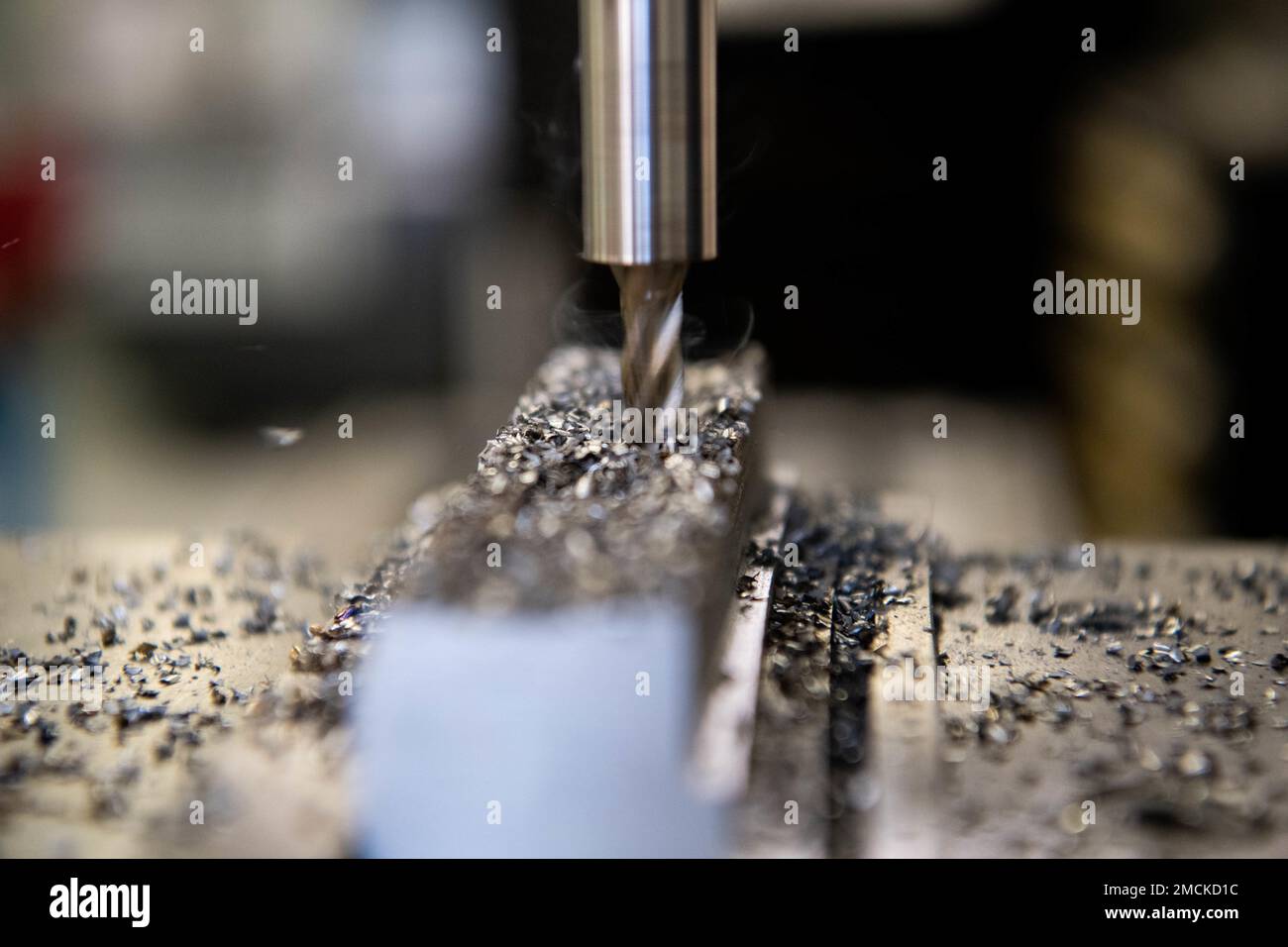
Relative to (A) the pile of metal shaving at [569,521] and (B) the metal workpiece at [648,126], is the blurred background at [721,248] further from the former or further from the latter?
(B) the metal workpiece at [648,126]

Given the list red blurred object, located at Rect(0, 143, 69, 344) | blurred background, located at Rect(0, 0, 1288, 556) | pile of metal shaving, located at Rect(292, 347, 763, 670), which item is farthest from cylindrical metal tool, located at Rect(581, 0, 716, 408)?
red blurred object, located at Rect(0, 143, 69, 344)

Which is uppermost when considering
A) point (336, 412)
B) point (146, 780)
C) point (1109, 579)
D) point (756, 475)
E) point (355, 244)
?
point (355, 244)

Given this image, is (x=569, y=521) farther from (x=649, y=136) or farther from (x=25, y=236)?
(x=25, y=236)

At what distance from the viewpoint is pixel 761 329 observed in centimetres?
348

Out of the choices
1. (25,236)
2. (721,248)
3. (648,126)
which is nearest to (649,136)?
(648,126)

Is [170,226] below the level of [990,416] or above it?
above

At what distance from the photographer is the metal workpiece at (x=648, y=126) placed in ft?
3.68

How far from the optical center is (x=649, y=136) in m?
1.13

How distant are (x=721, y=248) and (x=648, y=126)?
2.20 m

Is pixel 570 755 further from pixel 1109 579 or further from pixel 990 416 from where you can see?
pixel 990 416

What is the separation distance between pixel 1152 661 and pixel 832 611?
0.96 feet

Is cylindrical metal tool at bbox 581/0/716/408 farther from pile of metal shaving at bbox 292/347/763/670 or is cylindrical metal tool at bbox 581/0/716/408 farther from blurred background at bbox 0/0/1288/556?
blurred background at bbox 0/0/1288/556

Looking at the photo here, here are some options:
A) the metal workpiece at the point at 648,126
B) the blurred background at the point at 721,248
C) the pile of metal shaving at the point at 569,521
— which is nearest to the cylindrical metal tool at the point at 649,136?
the metal workpiece at the point at 648,126

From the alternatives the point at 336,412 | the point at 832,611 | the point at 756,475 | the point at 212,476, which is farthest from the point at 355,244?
the point at 832,611
